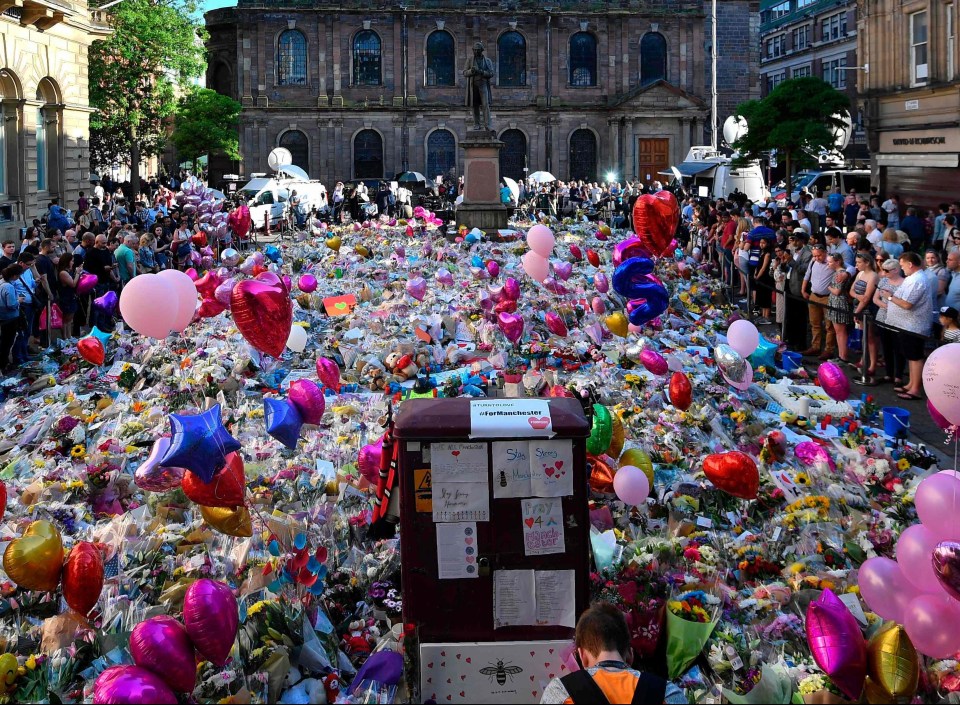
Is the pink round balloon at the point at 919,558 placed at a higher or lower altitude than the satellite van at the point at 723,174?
lower

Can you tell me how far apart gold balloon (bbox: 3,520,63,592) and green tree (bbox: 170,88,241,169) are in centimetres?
4273

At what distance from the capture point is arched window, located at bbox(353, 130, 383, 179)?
52.1 m

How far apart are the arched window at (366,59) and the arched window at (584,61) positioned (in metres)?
9.88

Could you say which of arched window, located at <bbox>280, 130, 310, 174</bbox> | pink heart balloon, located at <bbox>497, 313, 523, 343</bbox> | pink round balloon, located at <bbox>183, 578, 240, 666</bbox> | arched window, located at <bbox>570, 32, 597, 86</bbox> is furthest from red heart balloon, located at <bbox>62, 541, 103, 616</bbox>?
arched window, located at <bbox>570, 32, 597, 86</bbox>

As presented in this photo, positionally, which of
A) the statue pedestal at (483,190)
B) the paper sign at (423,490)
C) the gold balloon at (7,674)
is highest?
the statue pedestal at (483,190)

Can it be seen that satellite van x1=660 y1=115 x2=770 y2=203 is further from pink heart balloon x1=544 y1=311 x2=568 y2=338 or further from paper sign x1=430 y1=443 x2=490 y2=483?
paper sign x1=430 y1=443 x2=490 y2=483

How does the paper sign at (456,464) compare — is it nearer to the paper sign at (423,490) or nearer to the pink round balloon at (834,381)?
the paper sign at (423,490)

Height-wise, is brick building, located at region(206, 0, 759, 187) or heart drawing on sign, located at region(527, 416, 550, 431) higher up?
brick building, located at region(206, 0, 759, 187)

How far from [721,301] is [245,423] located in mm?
9738

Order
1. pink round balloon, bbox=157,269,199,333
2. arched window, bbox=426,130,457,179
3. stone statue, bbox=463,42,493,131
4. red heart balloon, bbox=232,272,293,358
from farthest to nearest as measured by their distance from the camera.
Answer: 1. arched window, bbox=426,130,457,179
2. stone statue, bbox=463,42,493,131
3. pink round balloon, bbox=157,269,199,333
4. red heart balloon, bbox=232,272,293,358

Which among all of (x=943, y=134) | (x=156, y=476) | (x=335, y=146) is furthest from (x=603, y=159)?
(x=156, y=476)

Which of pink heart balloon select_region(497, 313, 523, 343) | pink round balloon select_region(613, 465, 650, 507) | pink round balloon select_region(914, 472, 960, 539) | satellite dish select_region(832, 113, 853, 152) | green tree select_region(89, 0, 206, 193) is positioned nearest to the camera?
pink round balloon select_region(914, 472, 960, 539)

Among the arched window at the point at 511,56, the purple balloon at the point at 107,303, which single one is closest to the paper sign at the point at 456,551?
the purple balloon at the point at 107,303

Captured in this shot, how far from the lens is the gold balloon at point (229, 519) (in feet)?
21.5
